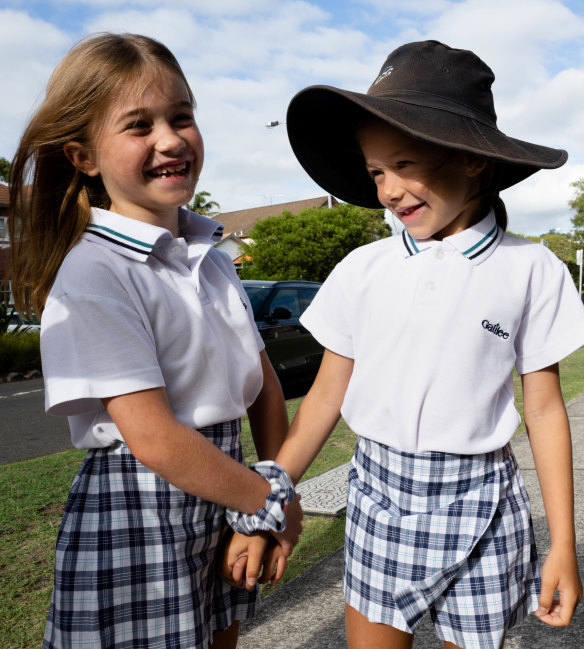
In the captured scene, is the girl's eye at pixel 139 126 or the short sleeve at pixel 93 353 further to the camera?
the girl's eye at pixel 139 126

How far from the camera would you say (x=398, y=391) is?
154 centimetres

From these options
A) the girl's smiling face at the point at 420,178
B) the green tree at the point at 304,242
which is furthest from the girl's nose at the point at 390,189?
the green tree at the point at 304,242

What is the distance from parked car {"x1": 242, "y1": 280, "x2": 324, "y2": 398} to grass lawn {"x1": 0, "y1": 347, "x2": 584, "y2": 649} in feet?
9.38

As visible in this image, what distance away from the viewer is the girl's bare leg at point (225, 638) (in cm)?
158

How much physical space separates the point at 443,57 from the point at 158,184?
738 mm

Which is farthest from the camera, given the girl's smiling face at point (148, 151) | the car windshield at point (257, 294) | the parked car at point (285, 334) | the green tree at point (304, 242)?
the green tree at point (304, 242)

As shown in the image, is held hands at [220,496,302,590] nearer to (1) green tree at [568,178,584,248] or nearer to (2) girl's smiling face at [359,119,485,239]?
(2) girl's smiling face at [359,119,485,239]

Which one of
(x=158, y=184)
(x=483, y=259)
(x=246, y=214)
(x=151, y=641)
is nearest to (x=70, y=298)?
(x=158, y=184)

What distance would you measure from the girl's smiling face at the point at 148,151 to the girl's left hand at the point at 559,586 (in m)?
1.18

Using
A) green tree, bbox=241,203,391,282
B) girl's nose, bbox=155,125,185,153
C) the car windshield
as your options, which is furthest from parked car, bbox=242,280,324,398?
green tree, bbox=241,203,391,282

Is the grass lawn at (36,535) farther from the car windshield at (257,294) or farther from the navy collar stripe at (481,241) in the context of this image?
the car windshield at (257,294)

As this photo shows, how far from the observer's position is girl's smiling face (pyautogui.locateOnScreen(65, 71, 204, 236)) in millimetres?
1393

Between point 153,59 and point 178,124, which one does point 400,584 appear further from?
point 153,59

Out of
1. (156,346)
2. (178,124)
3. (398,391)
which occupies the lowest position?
(398,391)
